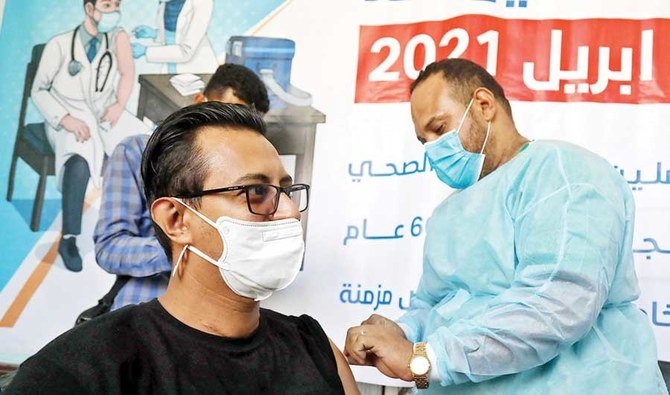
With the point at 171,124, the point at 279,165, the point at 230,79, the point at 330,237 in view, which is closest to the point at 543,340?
the point at 279,165

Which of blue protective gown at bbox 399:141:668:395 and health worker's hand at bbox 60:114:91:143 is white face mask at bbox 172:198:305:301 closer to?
blue protective gown at bbox 399:141:668:395

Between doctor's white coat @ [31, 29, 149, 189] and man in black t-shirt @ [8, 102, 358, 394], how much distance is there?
1.44m

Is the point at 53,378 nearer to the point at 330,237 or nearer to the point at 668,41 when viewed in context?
the point at 330,237

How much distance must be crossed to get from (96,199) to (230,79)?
28.1 inches

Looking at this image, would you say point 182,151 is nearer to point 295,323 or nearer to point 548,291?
point 295,323

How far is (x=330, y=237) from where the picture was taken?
254 cm

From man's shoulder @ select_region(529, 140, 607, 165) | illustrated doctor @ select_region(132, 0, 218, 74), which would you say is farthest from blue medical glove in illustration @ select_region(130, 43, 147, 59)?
man's shoulder @ select_region(529, 140, 607, 165)

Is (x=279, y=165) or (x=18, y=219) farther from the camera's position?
(x=18, y=219)

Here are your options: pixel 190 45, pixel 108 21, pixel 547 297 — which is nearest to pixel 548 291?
pixel 547 297

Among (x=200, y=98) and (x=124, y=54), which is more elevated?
(x=124, y=54)

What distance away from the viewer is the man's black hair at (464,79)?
1914 mm

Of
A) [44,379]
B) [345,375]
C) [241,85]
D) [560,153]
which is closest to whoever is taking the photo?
[44,379]

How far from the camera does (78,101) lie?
288 cm

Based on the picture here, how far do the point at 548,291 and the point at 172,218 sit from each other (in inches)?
29.6
